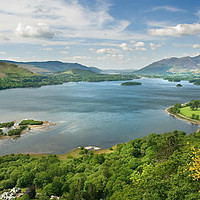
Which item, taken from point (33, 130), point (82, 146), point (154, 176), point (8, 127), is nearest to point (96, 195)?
point (154, 176)

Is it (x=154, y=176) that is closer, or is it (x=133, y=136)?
(x=154, y=176)

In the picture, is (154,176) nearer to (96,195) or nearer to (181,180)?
(181,180)

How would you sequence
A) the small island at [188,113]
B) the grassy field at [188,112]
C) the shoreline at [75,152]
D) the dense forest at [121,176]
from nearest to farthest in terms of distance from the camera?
the dense forest at [121,176] → the shoreline at [75,152] → the small island at [188,113] → the grassy field at [188,112]

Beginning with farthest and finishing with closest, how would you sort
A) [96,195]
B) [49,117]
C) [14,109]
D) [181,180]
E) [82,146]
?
[14,109] → [49,117] → [82,146] → [96,195] → [181,180]

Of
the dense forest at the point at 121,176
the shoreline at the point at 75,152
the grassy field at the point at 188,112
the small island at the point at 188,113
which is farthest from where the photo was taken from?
the grassy field at the point at 188,112

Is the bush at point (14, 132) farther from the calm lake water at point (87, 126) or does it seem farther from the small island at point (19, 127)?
the calm lake water at point (87, 126)

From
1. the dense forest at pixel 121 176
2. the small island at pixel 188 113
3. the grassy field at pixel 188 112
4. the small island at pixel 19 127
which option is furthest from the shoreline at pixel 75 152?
the grassy field at pixel 188 112
